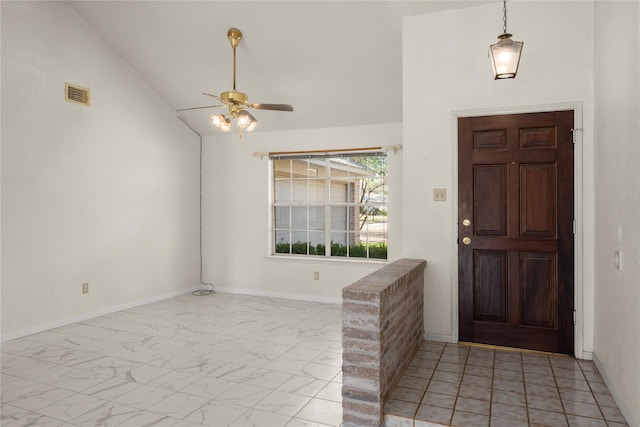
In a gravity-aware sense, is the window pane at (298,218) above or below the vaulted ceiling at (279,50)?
below

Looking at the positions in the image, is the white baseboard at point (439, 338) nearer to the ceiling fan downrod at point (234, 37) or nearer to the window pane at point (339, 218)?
the window pane at point (339, 218)

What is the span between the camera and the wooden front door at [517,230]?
3.28m

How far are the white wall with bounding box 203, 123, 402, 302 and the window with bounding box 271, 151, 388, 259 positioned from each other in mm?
199

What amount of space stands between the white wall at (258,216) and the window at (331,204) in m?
0.20

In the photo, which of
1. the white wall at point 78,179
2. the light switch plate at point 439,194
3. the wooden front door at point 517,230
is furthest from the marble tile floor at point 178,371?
the light switch plate at point 439,194

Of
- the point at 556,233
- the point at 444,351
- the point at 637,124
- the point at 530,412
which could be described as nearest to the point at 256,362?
the point at 444,351

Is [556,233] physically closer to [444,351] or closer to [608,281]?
[608,281]

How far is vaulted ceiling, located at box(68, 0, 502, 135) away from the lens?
412 cm

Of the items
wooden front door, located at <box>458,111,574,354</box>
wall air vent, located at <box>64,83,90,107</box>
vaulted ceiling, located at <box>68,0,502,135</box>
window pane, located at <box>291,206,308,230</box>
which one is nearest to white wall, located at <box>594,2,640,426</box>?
wooden front door, located at <box>458,111,574,354</box>

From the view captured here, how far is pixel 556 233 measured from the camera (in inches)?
130

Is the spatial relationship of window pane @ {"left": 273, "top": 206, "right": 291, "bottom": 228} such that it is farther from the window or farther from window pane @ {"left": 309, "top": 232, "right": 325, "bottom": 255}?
window pane @ {"left": 309, "top": 232, "right": 325, "bottom": 255}

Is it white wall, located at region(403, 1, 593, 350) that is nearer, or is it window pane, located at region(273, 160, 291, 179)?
white wall, located at region(403, 1, 593, 350)

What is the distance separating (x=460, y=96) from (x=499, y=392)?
234cm

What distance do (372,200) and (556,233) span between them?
9.11 ft
